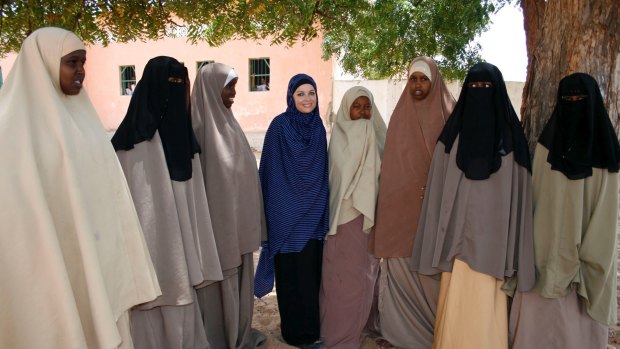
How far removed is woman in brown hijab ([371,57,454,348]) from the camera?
3.10 m

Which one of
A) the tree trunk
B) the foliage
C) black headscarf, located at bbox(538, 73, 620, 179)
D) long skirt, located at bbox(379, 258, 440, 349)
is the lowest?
long skirt, located at bbox(379, 258, 440, 349)

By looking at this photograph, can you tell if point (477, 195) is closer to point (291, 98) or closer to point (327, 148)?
point (327, 148)

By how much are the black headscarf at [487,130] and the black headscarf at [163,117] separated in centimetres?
163

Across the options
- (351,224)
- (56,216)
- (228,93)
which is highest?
(228,93)

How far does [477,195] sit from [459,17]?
3561 millimetres

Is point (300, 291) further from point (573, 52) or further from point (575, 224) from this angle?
point (573, 52)

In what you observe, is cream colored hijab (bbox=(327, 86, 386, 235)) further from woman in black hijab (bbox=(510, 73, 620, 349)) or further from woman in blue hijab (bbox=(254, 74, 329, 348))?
woman in black hijab (bbox=(510, 73, 620, 349))

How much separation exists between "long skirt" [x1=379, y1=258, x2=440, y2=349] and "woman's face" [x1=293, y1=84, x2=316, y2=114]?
1.24 metres

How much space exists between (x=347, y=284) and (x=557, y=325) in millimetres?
1324

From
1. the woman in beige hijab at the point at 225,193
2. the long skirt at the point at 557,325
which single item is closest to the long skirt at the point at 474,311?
the long skirt at the point at 557,325

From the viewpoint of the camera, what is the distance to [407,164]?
3.11 m

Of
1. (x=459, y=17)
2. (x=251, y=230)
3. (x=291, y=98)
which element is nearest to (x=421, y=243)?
(x=251, y=230)

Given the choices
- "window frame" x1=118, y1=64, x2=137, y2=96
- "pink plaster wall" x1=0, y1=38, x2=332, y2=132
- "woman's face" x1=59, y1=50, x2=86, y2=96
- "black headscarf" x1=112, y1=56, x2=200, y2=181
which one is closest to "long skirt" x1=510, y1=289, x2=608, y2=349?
"black headscarf" x1=112, y1=56, x2=200, y2=181

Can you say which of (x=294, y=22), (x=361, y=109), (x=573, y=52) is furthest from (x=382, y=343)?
(x=294, y=22)
